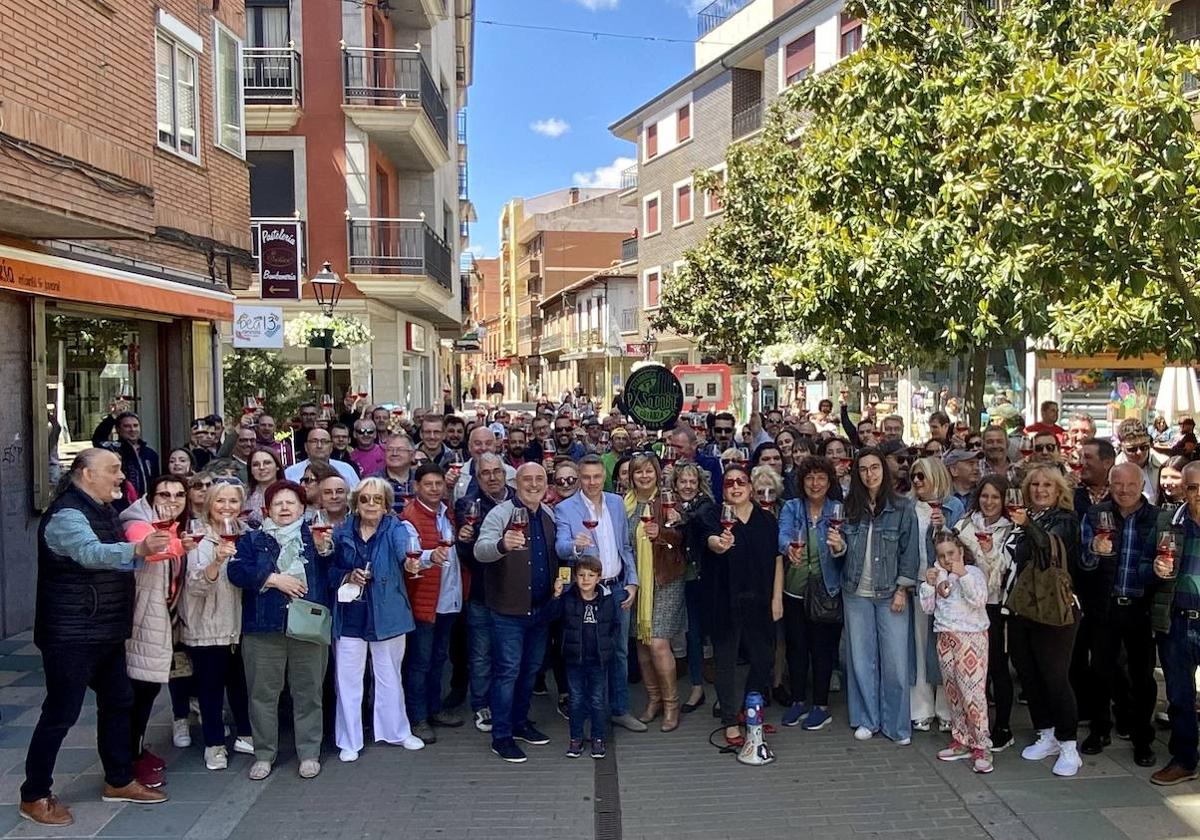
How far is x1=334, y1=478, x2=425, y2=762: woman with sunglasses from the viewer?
5.51 meters

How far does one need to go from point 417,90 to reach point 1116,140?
15467 millimetres

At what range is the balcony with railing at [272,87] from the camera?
18.1m

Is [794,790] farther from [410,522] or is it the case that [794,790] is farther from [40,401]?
[40,401]

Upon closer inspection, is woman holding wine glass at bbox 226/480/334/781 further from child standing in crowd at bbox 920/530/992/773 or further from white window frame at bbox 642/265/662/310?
white window frame at bbox 642/265/662/310

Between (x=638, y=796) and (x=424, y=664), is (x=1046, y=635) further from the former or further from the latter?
(x=424, y=664)

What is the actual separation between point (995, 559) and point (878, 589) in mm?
719

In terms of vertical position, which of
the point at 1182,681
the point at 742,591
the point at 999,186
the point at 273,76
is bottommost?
the point at 1182,681

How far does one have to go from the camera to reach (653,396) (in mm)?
10211

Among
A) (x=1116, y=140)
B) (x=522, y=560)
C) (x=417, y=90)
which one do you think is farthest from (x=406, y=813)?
(x=417, y=90)

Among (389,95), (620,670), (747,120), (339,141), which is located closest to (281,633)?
(620,670)

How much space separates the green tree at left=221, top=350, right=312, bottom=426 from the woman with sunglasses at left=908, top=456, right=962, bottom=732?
12.5 m

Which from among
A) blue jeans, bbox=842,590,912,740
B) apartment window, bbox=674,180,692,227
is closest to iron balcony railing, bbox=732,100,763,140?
apartment window, bbox=674,180,692,227

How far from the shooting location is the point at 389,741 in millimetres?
5801

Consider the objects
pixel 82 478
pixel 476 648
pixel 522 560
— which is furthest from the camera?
pixel 476 648
